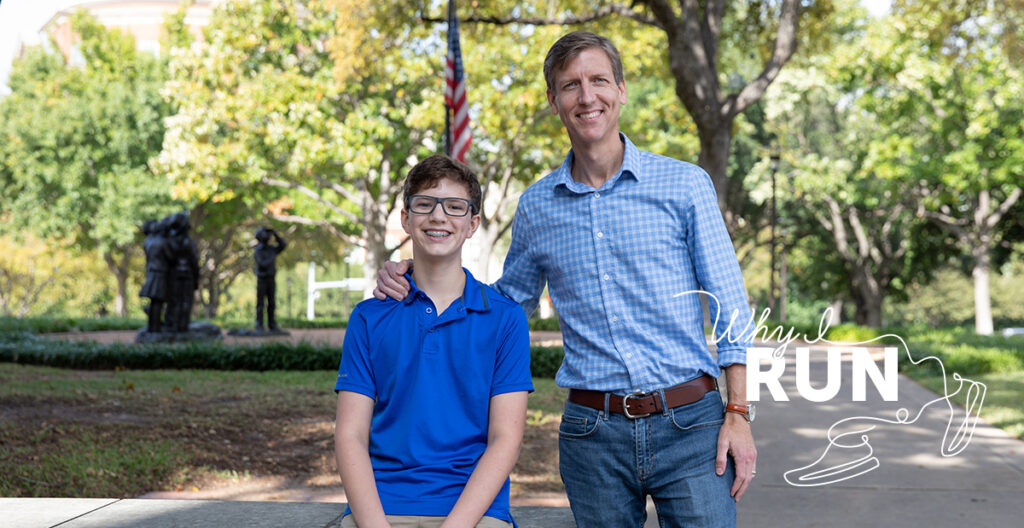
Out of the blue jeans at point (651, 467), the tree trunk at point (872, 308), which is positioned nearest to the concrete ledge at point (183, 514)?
the blue jeans at point (651, 467)

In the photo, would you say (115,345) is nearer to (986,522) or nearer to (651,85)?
(986,522)

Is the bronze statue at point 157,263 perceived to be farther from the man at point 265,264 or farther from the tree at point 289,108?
the tree at point 289,108

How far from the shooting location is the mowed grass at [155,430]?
6.30 m

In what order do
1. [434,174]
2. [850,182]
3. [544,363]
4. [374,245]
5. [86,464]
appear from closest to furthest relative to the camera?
[434,174] → [86,464] → [544,363] → [374,245] → [850,182]

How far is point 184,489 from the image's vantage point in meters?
6.28

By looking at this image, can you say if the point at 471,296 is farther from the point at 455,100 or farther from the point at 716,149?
the point at 716,149

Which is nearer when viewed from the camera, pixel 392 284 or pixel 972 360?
pixel 392 284

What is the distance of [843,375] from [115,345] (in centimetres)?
1191

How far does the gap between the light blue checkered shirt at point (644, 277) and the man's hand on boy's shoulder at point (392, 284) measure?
0.48 m

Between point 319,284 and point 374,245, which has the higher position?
point 374,245

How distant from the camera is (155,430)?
25.7 ft

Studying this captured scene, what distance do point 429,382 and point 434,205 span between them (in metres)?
0.48

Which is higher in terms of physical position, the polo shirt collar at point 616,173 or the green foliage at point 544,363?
the polo shirt collar at point 616,173

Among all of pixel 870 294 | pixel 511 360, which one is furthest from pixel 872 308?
pixel 511 360
